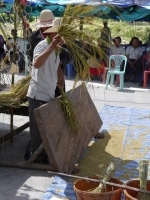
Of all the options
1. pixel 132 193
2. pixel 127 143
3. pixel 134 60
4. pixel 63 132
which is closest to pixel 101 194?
pixel 132 193

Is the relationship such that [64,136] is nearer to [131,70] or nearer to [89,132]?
[89,132]

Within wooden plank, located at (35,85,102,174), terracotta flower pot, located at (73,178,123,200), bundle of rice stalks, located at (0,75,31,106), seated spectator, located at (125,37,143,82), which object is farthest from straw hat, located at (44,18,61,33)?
seated spectator, located at (125,37,143,82)

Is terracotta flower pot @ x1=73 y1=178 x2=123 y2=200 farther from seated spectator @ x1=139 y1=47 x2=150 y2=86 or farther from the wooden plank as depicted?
seated spectator @ x1=139 y1=47 x2=150 y2=86

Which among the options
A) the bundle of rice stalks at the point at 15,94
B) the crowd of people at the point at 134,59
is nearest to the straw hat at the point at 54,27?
the bundle of rice stalks at the point at 15,94

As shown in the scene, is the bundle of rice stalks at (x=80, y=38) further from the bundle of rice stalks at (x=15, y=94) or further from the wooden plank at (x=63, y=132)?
the bundle of rice stalks at (x=15, y=94)

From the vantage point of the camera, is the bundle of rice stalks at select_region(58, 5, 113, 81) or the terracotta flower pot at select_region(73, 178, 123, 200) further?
the bundle of rice stalks at select_region(58, 5, 113, 81)

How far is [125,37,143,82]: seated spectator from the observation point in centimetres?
1203

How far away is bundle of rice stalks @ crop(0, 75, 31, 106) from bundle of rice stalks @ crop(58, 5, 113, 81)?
1031mm

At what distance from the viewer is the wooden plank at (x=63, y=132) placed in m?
4.21

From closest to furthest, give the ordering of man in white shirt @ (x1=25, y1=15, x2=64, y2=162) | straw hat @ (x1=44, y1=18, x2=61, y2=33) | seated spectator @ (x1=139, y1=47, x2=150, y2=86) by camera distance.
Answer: straw hat @ (x1=44, y1=18, x2=61, y2=33) → man in white shirt @ (x1=25, y1=15, x2=64, y2=162) → seated spectator @ (x1=139, y1=47, x2=150, y2=86)

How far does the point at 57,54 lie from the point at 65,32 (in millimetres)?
485

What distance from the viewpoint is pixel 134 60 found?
1216 centimetres

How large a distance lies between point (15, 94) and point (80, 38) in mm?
1362

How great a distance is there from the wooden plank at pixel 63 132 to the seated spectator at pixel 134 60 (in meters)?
6.78
